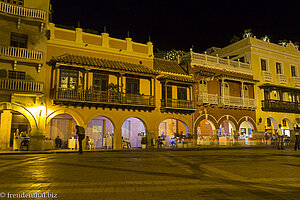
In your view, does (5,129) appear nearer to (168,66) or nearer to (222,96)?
(168,66)

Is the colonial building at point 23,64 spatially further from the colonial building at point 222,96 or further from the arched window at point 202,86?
the arched window at point 202,86

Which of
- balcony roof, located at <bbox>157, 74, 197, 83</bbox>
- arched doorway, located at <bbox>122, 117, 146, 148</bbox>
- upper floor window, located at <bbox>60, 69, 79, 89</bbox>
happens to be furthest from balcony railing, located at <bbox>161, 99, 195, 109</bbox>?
upper floor window, located at <bbox>60, 69, 79, 89</bbox>

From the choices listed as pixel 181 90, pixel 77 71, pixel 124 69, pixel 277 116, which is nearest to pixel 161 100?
pixel 181 90

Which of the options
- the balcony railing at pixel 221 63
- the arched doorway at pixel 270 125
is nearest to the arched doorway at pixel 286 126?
the arched doorway at pixel 270 125

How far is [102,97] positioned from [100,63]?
2725mm

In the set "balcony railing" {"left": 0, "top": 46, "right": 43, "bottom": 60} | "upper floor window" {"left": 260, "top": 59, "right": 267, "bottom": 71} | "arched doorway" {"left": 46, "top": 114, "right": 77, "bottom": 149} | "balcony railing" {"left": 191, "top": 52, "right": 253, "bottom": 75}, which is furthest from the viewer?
"upper floor window" {"left": 260, "top": 59, "right": 267, "bottom": 71}

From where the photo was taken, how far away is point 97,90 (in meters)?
20.3

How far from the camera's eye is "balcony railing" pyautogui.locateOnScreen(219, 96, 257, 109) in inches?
1040

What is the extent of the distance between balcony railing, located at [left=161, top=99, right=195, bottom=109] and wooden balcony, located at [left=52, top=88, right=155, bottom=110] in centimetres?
160

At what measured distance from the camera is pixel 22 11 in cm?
1856

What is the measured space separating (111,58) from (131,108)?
15.3ft

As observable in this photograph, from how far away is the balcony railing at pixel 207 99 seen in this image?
82.5 feet

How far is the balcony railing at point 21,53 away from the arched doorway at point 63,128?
544cm

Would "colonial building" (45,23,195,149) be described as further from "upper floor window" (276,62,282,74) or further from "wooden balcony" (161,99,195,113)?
"upper floor window" (276,62,282,74)
